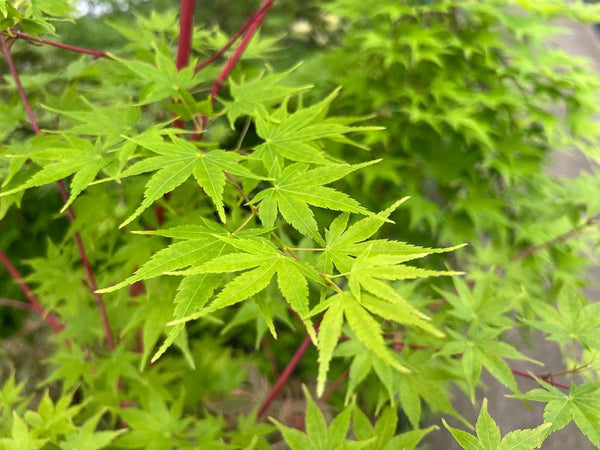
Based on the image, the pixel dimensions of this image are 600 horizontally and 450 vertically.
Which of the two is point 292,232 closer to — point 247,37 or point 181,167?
point 247,37

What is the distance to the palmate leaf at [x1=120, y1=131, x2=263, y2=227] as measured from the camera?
0.54 meters

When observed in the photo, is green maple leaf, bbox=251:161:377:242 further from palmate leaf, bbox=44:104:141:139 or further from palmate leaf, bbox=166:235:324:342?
palmate leaf, bbox=44:104:141:139

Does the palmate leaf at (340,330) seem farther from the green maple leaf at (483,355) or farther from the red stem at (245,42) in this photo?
the red stem at (245,42)

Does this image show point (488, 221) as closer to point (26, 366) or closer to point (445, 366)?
point (445, 366)

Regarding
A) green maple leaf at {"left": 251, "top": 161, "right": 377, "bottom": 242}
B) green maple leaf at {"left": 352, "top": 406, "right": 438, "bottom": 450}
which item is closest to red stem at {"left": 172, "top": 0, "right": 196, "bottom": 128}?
green maple leaf at {"left": 251, "top": 161, "right": 377, "bottom": 242}

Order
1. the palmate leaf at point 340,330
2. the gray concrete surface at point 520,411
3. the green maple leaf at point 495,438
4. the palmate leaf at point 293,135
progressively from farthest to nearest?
the gray concrete surface at point 520,411
the palmate leaf at point 293,135
the green maple leaf at point 495,438
the palmate leaf at point 340,330

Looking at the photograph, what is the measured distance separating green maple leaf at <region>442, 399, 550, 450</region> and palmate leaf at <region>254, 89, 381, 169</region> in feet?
1.17

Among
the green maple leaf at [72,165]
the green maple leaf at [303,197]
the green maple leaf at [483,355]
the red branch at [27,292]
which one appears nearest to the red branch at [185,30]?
the green maple leaf at [72,165]

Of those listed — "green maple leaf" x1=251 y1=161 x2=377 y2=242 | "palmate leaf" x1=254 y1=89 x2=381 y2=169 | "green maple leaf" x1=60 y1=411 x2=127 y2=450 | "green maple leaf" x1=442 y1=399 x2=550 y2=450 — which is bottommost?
"green maple leaf" x1=60 y1=411 x2=127 y2=450

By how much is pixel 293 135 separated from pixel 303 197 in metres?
0.15

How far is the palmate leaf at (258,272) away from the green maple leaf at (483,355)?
0.36 meters

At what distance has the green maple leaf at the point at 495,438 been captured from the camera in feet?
1.66

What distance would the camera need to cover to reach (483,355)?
2.33 ft

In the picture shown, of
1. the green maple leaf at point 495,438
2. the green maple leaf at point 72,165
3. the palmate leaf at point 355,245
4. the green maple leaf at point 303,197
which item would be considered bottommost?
the green maple leaf at point 495,438
